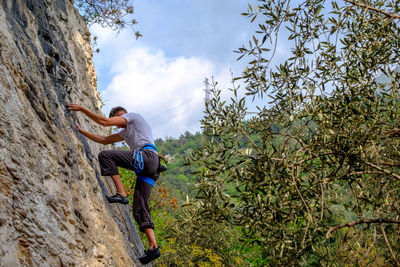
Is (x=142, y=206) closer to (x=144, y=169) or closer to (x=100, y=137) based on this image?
(x=144, y=169)

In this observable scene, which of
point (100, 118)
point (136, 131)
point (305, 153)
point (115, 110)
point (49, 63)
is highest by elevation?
point (49, 63)

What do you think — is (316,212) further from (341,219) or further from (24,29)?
(341,219)

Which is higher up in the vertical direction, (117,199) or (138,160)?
(138,160)

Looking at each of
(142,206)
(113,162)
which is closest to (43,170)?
(113,162)

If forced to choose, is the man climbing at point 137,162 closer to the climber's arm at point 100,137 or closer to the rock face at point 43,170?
the climber's arm at point 100,137

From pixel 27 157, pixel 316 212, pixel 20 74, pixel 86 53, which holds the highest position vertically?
pixel 86 53

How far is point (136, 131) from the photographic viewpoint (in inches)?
244

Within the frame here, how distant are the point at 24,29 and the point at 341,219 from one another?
26758mm

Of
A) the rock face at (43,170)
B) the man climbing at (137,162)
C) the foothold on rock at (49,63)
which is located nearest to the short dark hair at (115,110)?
the man climbing at (137,162)

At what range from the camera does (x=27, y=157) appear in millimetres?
3379

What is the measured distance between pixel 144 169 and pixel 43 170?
103 inches

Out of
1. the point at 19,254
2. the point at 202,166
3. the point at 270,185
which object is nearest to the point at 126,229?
the point at 202,166

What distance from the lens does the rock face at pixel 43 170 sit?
116 inches

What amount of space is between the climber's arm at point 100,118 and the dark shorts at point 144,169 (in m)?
0.50
